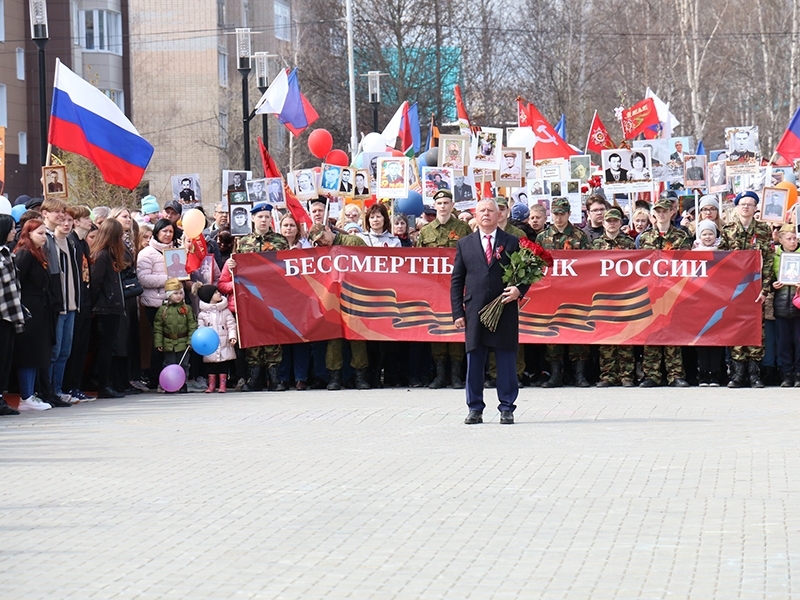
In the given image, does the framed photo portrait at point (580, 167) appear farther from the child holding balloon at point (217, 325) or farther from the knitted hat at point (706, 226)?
the child holding balloon at point (217, 325)

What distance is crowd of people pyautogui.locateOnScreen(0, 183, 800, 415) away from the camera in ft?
51.5

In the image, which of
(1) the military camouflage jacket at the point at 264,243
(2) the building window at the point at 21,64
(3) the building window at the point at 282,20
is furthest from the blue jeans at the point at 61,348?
(3) the building window at the point at 282,20

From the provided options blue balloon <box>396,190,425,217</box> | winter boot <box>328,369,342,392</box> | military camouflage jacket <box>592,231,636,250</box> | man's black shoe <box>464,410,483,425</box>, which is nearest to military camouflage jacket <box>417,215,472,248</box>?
military camouflage jacket <box>592,231,636,250</box>

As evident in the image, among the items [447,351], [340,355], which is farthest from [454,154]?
[340,355]

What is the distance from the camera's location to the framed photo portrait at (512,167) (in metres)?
19.7

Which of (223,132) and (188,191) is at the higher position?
(223,132)

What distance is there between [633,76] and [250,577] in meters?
58.1

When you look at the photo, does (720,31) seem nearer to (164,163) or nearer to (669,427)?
(164,163)

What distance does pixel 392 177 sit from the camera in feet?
64.4

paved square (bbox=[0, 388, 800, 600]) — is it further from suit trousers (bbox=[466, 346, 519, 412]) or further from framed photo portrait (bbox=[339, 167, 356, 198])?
framed photo portrait (bbox=[339, 167, 356, 198])

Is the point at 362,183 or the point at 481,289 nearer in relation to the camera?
the point at 481,289

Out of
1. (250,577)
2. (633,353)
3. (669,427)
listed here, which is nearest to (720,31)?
(633,353)

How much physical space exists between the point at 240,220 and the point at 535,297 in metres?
3.75

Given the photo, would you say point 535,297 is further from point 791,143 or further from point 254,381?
point 791,143
